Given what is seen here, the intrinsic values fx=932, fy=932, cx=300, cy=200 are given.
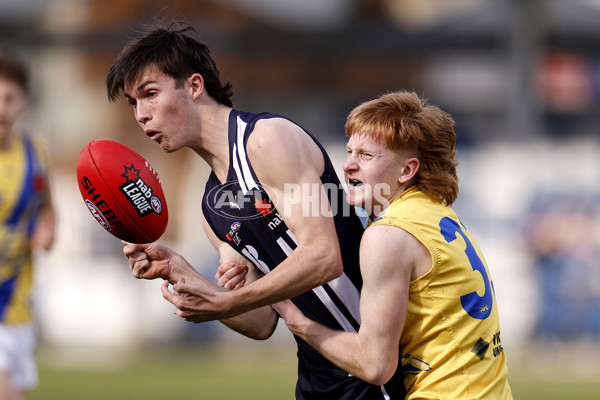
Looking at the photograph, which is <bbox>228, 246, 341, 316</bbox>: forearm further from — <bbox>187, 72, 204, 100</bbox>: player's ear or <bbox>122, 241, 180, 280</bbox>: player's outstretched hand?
<bbox>187, 72, 204, 100</bbox>: player's ear

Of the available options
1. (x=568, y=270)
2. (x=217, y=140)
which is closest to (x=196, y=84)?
(x=217, y=140)

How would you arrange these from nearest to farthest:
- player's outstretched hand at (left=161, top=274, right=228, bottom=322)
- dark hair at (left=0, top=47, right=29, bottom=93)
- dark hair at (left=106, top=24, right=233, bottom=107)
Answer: player's outstretched hand at (left=161, top=274, right=228, bottom=322)
dark hair at (left=106, top=24, right=233, bottom=107)
dark hair at (left=0, top=47, right=29, bottom=93)

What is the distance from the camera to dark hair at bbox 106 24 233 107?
13.4 ft

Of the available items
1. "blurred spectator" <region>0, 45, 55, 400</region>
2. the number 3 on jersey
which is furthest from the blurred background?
the number 3 on jersey

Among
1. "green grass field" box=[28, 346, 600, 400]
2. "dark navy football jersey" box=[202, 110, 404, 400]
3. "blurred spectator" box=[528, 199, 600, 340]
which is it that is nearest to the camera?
"dark navy football jersey" box=[202, 110, 404, 400]

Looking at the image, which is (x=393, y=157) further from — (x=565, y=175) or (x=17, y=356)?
(x=565, y=175)

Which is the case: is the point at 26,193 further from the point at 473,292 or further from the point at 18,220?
the point at 473,292

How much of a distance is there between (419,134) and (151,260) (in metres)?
1.29

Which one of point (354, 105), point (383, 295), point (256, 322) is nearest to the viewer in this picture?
point (383, 295)

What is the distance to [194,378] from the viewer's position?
412 inches

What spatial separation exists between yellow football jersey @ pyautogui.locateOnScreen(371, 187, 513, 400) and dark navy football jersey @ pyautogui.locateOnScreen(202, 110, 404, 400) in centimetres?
31

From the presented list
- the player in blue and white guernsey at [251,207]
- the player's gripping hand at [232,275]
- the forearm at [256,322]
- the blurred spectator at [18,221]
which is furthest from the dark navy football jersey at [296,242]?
the blurred spectator at [18,221]

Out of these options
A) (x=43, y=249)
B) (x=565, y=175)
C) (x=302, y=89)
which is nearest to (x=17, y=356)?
(x=43, y=249)

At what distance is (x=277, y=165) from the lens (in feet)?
12.3
